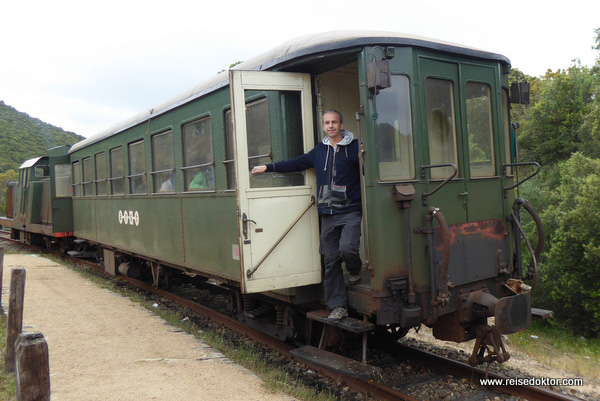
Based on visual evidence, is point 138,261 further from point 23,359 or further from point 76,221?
point 23,359

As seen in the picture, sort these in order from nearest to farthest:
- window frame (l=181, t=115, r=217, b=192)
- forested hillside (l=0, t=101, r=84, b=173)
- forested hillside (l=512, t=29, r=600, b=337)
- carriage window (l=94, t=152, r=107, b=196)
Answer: window frame (l=181, t=115, r=217, b=192), carriage window (l=94, t=152, r=107, b=196), forested hillside (l=512, t=29, r=600, b=337), forested hillside (l=0, t=101, r=84, b=173)

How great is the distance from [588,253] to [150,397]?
1396cm

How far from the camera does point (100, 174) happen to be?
37.1 feet

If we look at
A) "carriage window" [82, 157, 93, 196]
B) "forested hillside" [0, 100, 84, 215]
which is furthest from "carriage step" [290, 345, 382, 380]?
"forested hillside" [0, 100, 84, 215]

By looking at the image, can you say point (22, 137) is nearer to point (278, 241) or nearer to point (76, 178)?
point (76, 178)

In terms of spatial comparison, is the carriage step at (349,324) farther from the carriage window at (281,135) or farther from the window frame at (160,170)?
the window frame at (160,170)

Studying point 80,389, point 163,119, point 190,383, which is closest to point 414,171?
point 190,383

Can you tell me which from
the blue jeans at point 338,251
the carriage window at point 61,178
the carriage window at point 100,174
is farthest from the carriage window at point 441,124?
the carriage window at point 61,178

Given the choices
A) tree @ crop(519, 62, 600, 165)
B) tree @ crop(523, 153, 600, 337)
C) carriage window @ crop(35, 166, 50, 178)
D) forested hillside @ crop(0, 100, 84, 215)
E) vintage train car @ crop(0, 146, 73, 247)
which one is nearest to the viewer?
vintage train car @ crop(0, 146, 73, 247)

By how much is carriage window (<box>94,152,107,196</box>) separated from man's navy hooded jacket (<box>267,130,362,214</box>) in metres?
7.35

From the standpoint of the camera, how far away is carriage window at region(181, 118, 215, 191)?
6.47 metres

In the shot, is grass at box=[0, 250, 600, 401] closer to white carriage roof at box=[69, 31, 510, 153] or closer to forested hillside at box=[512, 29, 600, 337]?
white carriage roof at box=[69, 31, 510, 153]

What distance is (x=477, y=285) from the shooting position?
198 inches

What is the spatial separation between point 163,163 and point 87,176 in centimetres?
552
